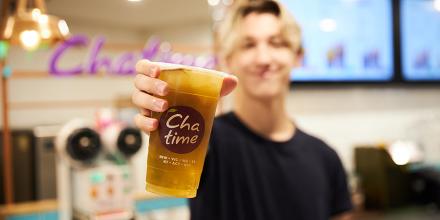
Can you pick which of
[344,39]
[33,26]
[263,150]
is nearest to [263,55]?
[263,150]

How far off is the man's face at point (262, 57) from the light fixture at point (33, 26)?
851 mm

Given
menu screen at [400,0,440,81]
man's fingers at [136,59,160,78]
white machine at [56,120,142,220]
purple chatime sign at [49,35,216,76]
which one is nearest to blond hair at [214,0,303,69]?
white machine at [56,120,142,220]

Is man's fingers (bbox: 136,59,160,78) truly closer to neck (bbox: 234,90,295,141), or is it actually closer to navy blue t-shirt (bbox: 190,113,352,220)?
navy blue t-shirt (bbox: 190,113,352,220)

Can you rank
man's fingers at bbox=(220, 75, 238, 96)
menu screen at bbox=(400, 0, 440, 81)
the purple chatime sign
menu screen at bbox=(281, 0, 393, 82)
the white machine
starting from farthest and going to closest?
menu screen at bbox=(400, 0, 440, 81) < menu screen at bbox=(281, 0, 393, 82) < the purple chatime sign < the white machine < man's fingers at bbox=(220, 75, 238, 96)

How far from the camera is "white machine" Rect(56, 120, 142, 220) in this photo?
1753 millimetres

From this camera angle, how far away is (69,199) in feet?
6.07

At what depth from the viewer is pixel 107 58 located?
7.89ft

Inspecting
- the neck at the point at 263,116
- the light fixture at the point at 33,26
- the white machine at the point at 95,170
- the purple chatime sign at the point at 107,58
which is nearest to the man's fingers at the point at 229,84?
the neck at the point at 263,116

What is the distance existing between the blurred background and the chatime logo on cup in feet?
3.64

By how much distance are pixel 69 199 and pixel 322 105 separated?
1.68 meters

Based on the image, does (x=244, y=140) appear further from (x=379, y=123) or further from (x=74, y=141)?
(x=379, y=123)

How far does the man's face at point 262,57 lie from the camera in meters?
1.44

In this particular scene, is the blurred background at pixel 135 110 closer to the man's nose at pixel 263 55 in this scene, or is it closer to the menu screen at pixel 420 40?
the menu screen at pixel 420 40

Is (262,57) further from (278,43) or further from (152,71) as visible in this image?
(152,71)
